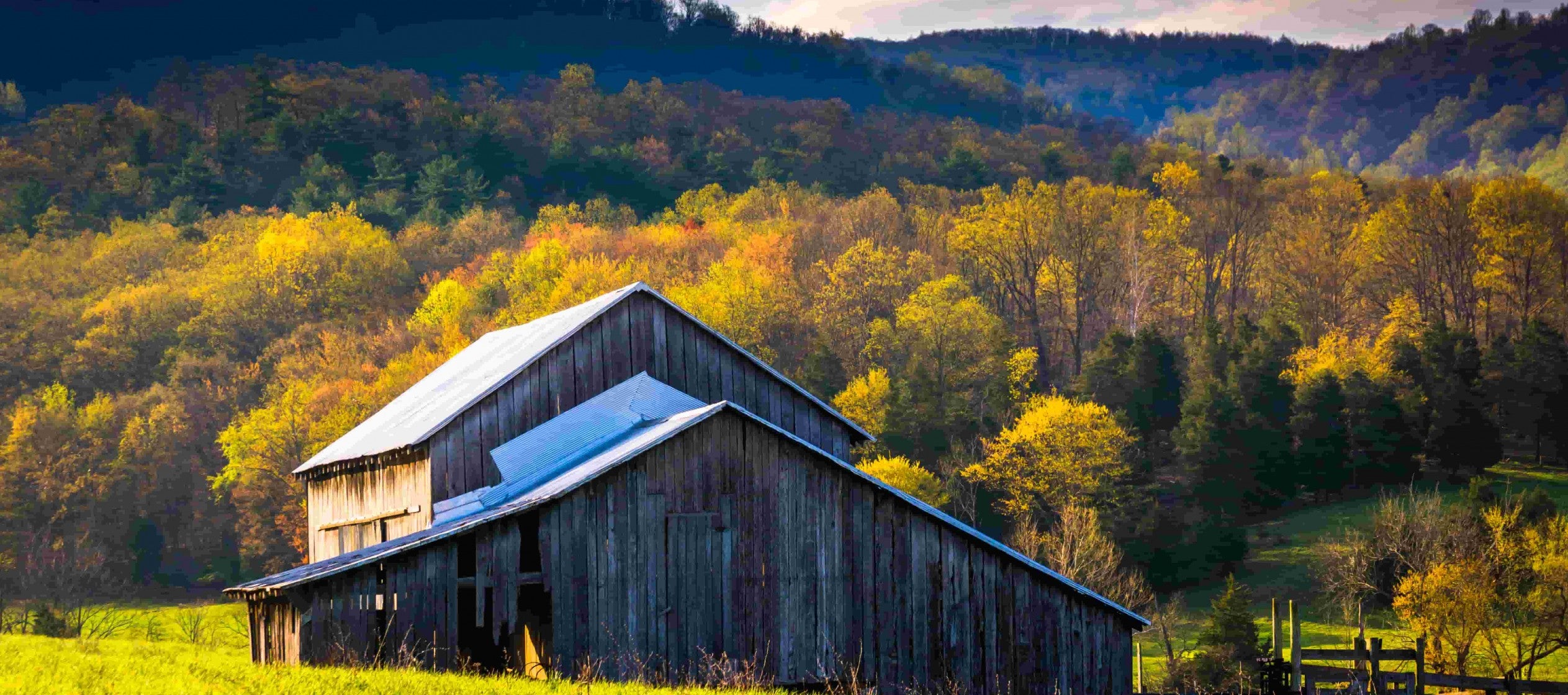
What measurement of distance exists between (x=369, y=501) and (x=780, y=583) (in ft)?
33.4

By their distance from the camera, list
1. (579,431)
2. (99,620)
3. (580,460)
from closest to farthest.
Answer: (580,460)
(579,431)
(99,620)

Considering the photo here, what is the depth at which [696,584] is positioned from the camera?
21938 mm

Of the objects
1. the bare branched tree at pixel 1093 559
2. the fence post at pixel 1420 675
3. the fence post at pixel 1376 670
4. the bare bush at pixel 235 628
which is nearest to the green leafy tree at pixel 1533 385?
the bare branched tree at pixel 1093 559

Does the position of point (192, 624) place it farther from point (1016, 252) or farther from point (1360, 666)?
point (1016, 252)

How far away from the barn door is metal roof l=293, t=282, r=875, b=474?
565cm

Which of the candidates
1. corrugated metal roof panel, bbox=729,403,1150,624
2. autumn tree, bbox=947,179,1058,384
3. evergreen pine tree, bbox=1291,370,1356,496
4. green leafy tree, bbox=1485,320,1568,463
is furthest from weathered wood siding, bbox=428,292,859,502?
autumn tree, bbox=947,179,1058,384

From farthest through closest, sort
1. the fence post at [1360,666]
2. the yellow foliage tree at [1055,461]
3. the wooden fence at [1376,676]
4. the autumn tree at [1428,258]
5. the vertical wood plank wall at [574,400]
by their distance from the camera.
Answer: the autumn tree at [1428,258] < the yellow foliage tree at [1055,461] < the fence post at [1360,666] < the wooden fence at [1376,676] < the vertical wood plank wall at [574,400]

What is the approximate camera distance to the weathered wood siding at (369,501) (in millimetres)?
26062

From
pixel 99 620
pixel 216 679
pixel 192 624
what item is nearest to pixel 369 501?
pixel 216 679

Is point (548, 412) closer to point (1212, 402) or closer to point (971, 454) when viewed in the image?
point (971, 454)

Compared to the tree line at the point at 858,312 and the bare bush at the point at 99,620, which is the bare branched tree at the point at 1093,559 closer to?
the tree line at the point at 858,312

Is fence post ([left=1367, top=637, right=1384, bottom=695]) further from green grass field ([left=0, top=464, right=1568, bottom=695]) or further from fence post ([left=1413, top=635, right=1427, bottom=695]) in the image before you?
green grass field ([left=0, top=464, right=1568, bottom=695])

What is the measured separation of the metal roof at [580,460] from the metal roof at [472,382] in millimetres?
1179

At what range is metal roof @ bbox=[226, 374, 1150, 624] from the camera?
20359 millimetres
